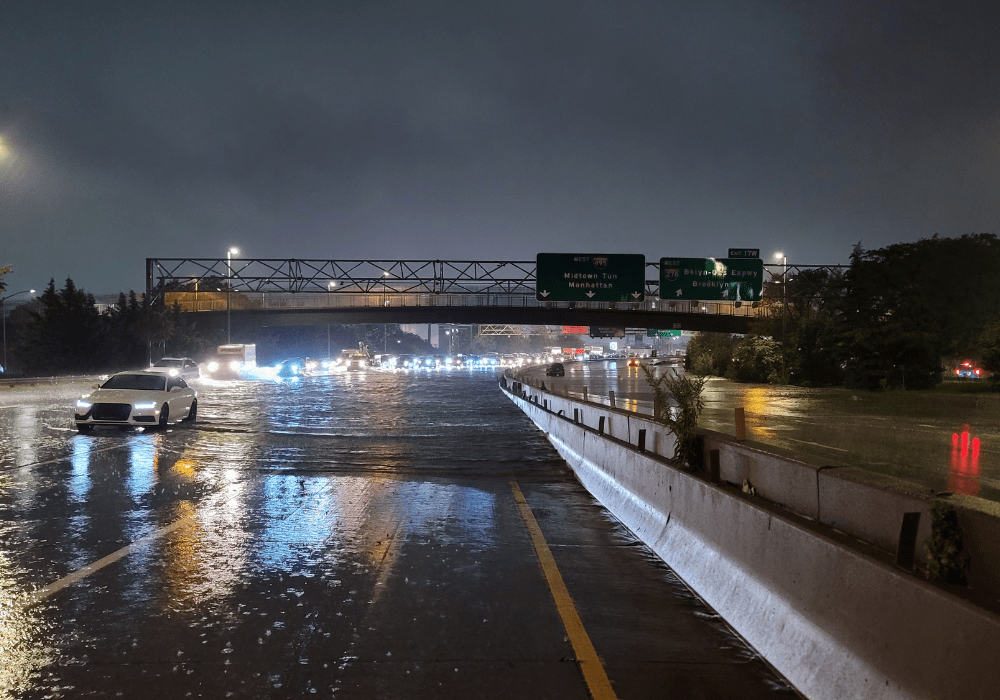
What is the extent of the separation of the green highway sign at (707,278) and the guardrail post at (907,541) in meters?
52.7

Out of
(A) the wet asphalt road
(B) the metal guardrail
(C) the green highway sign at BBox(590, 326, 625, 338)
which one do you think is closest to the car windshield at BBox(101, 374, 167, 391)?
(A) the wet asphalt road

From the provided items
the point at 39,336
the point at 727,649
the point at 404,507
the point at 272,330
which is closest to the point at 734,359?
the point at 39,336

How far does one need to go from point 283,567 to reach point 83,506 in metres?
4.50

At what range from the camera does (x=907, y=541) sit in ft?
15.0

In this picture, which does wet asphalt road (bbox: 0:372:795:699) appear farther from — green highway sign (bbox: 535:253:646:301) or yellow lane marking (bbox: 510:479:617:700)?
green highway sign (bbox: 535:253:646:301)

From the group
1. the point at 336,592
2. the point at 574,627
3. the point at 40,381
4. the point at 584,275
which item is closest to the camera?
the point at 574,627

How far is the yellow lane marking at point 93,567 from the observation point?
22.1ft

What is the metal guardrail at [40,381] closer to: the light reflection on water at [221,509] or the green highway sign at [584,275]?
the green highway sign at [584,275]

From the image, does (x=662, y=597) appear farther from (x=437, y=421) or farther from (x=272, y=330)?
(x=272, y=330)

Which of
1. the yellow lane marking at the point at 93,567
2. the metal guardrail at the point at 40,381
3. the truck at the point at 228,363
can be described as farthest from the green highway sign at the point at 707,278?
the yellow lane marking at the point at 93,567

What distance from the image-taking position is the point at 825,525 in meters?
5.71

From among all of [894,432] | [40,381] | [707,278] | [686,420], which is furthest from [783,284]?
[686,420]

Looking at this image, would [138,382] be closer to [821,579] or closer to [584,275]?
[821,579]

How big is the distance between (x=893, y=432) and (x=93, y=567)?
870 inches
